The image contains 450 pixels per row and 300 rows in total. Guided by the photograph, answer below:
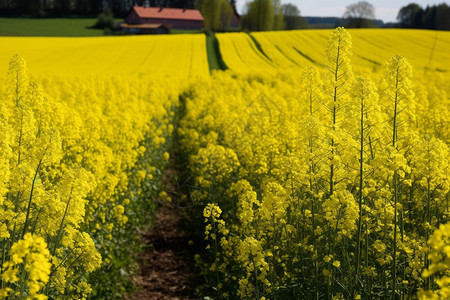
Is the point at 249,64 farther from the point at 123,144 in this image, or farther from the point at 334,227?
the point at 334,227

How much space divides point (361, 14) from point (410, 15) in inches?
627

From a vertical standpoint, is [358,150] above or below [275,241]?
above

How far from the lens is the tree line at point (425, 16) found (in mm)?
67625

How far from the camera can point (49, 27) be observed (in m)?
73.8

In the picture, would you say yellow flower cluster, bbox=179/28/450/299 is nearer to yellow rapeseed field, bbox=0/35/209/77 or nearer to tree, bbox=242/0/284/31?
yellow rapeseed field, bbox=0/35/209/77

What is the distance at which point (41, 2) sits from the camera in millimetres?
92688

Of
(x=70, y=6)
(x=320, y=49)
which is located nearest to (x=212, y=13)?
(x=70, y=6)

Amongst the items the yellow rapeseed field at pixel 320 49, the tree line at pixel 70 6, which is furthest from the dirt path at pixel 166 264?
the tree line at pixel 70 6

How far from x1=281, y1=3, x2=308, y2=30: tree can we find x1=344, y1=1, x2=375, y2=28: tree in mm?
16999

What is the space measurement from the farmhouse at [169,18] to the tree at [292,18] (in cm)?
1661

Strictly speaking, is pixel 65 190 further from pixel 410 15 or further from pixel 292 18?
pixel 292 18

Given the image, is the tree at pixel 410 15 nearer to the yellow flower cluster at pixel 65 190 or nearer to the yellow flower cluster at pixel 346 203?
the yellow flower cluster at pixel 65 190

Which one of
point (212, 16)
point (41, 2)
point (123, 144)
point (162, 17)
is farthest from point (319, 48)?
point (41, 2)

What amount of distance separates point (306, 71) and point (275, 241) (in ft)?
8.13
